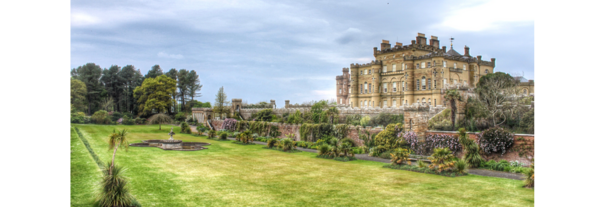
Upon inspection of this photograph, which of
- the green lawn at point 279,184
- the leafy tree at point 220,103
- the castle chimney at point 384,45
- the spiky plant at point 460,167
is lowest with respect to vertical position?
the green lawn at point 279,184

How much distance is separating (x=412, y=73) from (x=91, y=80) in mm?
23774

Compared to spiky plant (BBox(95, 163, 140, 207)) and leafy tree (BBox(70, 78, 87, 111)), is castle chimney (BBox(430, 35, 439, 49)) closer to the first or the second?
leafy tree (BBox(70, 78, 87, 111))

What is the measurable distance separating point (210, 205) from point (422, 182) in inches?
194

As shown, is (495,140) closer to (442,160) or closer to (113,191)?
(442,160)

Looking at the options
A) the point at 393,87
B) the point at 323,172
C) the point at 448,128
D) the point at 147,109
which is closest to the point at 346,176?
the point at 323,172

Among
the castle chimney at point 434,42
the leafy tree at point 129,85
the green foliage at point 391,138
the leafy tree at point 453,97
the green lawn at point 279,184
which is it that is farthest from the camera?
the castle chimney at point 434,42

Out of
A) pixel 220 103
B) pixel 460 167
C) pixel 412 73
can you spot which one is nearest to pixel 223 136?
pixel 220 103

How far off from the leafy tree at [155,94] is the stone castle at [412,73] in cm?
1682

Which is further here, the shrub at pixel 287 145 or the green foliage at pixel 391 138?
the shrub at pixel 287 145

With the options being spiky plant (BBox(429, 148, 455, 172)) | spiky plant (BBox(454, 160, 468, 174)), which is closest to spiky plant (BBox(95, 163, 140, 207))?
spiky plant (BBox(429, 148, 455, 172))

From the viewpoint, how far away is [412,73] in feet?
100

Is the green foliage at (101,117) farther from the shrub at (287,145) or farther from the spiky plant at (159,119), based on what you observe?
the shrub at (287,145)

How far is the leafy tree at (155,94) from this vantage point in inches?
596

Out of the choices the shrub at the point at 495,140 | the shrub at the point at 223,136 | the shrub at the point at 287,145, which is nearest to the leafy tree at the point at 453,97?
the shrub at the point at 495,140
